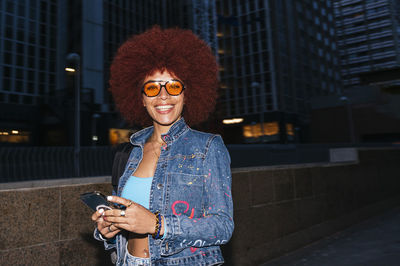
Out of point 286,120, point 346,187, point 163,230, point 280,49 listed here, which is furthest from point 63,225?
point 280,49

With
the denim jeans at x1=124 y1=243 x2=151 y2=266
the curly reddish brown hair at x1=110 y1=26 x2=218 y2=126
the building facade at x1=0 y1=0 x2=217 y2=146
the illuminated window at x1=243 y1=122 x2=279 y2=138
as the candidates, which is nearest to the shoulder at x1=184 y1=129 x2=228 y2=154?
the curly reddish brown hair at x1=110 y1=26 x2=218 y2=126

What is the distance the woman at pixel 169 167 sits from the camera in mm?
1624

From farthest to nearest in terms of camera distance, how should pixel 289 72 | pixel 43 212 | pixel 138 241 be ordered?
1. pixel 289 72
2. pixel 43 212
3. pixel 138 241

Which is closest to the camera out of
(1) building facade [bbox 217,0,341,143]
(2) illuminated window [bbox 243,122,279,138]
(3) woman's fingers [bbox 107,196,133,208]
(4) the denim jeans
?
(3) woman's fingers [bbox 107,196,133,208]

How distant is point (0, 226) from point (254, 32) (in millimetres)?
55645

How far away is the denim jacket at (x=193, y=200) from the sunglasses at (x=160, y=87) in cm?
35

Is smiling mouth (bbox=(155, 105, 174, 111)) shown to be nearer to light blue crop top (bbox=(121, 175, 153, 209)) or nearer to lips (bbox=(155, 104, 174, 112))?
lips (bbox=(155, 104, 174, 112))

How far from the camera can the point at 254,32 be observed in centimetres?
5403

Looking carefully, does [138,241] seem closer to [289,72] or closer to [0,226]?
[0,226]

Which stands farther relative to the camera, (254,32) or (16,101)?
(254,32)

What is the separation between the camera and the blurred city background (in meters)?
37.8

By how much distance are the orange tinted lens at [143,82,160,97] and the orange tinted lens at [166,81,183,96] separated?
3.0 inches

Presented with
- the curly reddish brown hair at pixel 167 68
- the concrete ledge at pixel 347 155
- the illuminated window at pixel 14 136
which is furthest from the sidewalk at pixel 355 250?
the illuminated window at pixel 14 136

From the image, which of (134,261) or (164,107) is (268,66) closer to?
(164,107)
